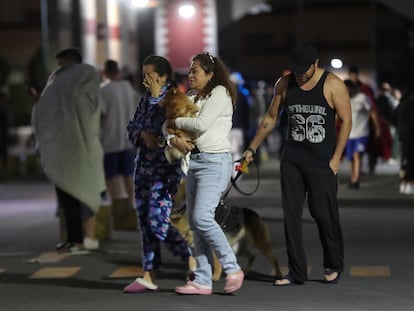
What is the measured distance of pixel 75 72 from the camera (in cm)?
1205

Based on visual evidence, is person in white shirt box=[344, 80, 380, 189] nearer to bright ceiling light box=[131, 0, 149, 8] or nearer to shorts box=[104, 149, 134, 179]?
shorts box=[104, 149, 134, 179]

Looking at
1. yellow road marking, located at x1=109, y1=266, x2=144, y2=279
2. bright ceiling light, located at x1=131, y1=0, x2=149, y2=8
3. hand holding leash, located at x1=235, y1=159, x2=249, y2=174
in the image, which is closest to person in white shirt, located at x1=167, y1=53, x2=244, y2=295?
hand holding leash, located at x1=235, y1=159, x2=249, y2=174

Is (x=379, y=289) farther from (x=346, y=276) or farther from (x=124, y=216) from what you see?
(x=124, y=216)

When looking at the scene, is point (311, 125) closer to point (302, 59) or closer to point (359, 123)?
point (302, 59)

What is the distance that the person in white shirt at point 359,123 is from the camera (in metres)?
18.1

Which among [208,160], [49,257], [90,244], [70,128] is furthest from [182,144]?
[90,244]

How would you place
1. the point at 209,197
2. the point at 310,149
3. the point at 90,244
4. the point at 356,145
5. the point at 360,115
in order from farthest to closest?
the point at 356,145 → the point at 360,115 → the point at 90,244 → the point at 310,149 → the point at 209,197

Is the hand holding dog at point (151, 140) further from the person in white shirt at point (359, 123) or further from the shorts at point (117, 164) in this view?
the person in white shirt at point (359, 123)

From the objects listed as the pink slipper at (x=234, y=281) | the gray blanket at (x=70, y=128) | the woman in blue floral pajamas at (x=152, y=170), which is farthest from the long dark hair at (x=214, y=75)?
the gray blanket at (x=70, y=128)

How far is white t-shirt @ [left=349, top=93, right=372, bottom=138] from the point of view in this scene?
714 inches

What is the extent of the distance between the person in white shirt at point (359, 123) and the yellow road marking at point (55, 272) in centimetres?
765

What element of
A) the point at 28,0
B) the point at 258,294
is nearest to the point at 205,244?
the point at 258,294

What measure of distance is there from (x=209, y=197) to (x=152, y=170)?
0.71 metres

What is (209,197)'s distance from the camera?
914cm
